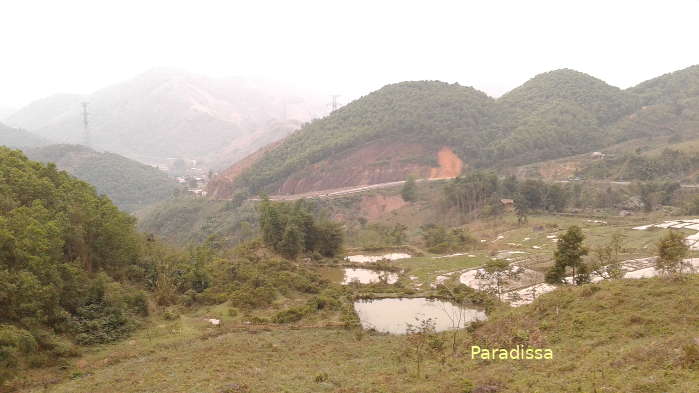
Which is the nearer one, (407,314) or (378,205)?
(407,314)

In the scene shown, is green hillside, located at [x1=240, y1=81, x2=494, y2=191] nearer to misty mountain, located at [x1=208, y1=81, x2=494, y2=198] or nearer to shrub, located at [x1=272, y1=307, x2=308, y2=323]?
misty mountain, located at [x1=208, y1=81, x2=494, y2=198]

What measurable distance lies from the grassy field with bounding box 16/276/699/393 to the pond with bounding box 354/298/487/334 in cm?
325

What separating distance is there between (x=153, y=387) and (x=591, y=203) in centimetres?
5582

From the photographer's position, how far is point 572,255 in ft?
77.2

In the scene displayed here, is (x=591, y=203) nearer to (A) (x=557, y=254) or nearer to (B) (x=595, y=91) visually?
(A) (x=557, y=254)

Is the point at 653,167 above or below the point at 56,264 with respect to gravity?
above

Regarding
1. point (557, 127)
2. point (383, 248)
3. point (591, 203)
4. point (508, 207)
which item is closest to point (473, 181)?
point (508, 207)

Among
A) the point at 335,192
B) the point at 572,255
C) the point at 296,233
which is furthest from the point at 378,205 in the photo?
the point at 572,255

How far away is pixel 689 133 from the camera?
83125 mm

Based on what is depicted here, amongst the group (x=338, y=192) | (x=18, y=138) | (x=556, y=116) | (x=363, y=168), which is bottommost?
(x=338, y=192)

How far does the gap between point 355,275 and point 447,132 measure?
62.3m

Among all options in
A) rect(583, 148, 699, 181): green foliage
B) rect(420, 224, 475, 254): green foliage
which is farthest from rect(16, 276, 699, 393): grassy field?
rect(583, 148, 699, 181): green foliage

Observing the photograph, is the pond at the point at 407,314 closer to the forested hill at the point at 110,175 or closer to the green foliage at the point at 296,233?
the green foliage at the point at 296,233

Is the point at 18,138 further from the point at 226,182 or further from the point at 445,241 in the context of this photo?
the point at 445,241
